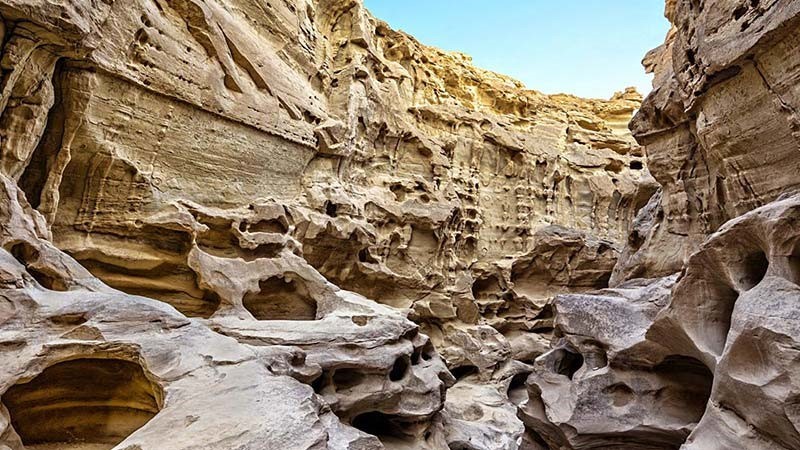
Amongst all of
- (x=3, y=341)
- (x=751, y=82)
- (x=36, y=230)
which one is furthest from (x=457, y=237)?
(x=3, y=341)

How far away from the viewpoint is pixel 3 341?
3.98 metres

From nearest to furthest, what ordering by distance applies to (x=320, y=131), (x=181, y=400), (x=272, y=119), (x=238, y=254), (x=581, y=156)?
(x=181, y=400) < (x=238, y=254) < (x=272, y=119) < (x=320, y=131) < (x=581, y=156)

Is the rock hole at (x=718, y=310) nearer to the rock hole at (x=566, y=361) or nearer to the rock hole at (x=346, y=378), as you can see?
the rock hole at (x=566, y=361)

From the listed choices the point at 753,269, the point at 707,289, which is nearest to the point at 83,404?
the point at 707,289

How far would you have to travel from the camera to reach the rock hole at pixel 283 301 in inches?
378

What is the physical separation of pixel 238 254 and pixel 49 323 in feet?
17.9

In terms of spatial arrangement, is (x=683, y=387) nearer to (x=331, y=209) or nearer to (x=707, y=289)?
(x=707, y=289)

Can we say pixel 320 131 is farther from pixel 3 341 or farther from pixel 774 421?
pixel 774 421

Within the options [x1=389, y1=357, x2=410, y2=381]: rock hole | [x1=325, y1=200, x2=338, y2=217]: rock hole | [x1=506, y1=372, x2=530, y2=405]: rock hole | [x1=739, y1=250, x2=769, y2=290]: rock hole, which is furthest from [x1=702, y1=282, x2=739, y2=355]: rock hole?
[x1=506, y1=372, x2=530, y2=405]: rock hole

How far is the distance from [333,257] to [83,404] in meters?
8.49

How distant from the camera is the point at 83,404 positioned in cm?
456

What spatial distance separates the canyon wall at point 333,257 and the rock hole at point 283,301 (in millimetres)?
50

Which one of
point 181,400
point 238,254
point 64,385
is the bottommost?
point 64,385

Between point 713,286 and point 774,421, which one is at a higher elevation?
point 713,286
